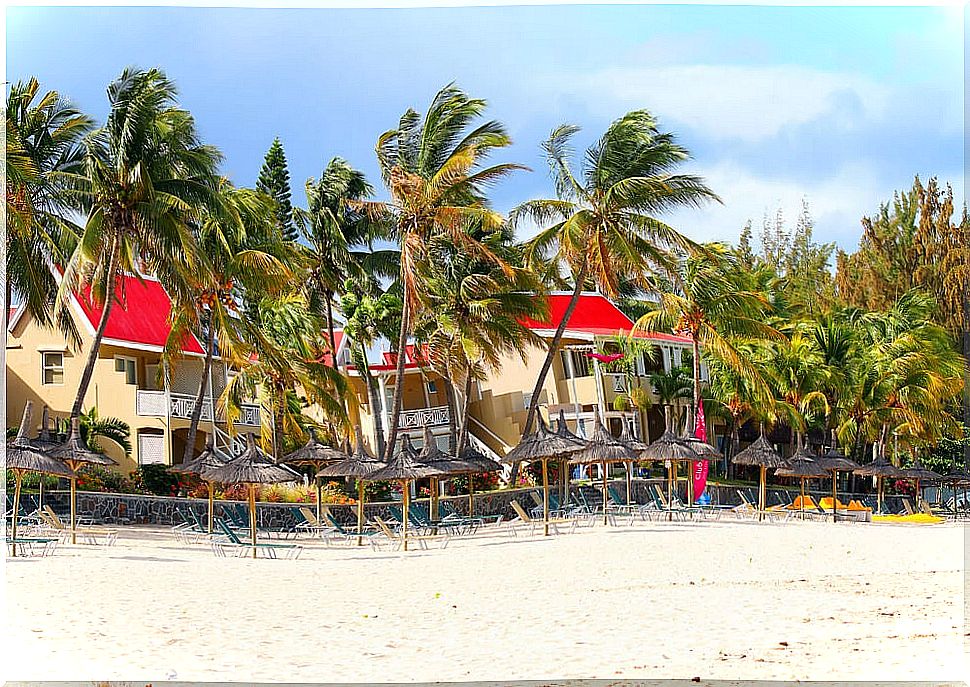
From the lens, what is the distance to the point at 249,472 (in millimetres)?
15344

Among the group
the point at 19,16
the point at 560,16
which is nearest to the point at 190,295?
the point at 560,16

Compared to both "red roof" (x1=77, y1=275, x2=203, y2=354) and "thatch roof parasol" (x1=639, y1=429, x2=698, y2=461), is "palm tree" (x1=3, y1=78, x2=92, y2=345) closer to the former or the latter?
"red roof" (x1=77, y1=275, x2=203, y2=354)

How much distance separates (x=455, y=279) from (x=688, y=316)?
17.2 ft

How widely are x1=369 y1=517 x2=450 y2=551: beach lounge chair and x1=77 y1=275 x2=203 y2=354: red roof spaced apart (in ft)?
22.0

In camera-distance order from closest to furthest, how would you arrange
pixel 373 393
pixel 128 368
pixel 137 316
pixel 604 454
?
pixel 604 454 → pixel 128 368 → pixel 137 316 → pixel 373 393

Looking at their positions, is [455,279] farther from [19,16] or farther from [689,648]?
[689,648]

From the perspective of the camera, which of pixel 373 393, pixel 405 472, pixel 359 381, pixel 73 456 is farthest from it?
pixel 359 381

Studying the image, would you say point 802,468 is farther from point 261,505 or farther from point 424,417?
point 261,505

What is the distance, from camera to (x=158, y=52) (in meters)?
15.2

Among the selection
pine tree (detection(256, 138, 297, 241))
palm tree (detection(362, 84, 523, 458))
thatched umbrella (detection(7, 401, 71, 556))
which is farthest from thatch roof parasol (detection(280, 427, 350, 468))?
pine tree (detection(256, 138, 297, 241))

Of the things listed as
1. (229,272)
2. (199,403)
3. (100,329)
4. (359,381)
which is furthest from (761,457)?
(100,329)

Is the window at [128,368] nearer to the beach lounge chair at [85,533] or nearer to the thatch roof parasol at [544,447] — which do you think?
the beach lounge chair at [85,533]

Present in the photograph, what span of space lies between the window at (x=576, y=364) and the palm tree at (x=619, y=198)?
4.26 meters

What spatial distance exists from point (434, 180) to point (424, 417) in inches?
284
